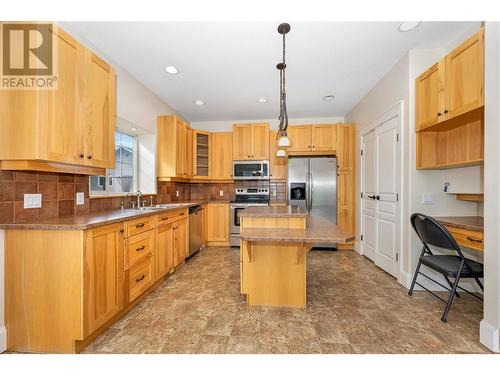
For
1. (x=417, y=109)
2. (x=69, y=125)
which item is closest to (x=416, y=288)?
(x=417, y=109)

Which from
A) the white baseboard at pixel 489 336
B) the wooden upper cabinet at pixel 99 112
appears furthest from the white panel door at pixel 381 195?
the wooden upper cabinet at pixel 99 112

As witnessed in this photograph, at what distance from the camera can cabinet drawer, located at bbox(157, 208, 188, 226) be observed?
2744mm

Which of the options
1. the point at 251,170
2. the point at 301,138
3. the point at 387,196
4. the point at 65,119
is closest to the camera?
the point at 65,119

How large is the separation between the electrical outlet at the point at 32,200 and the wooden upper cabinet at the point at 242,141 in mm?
3250

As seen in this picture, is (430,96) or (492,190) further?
(430,96)

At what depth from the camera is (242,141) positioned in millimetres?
4676

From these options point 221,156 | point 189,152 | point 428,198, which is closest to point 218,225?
point 221,156

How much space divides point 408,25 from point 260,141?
288 centimetres

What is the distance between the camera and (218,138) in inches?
190

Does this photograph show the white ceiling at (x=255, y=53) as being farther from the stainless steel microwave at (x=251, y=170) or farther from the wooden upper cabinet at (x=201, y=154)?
the stainless steel microwave at (x=251, y=170)

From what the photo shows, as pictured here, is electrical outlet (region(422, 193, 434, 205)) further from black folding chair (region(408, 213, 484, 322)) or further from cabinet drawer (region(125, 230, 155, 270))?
cabinet drawer (region(125, 230, 155, 270))

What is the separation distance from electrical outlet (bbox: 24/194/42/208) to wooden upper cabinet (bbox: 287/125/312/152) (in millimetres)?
3767

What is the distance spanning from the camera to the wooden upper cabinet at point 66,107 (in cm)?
161

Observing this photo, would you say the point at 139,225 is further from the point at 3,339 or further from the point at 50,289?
the point at 3,339
